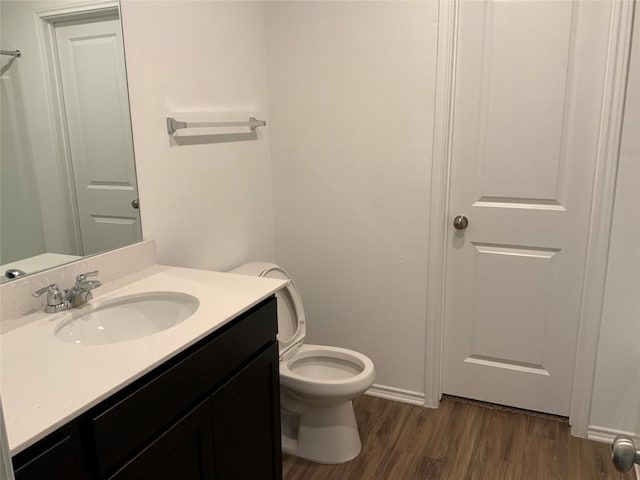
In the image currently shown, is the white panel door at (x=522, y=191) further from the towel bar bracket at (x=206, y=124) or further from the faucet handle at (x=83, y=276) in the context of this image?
the faucet handle at (x=83, y=276)

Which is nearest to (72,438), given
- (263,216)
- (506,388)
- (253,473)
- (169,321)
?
(169,321)

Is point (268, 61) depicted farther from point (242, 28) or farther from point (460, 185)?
point (460, 185)

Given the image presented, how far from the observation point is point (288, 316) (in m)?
2.38

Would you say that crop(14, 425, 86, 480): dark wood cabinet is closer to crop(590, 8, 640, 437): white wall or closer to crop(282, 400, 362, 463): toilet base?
crop(282, 400, 362, 463): toilet base

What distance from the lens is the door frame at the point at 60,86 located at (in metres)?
1.53

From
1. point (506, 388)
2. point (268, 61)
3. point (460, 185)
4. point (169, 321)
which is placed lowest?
point (506, 388)

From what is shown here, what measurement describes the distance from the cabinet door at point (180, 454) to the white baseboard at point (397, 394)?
1.40 metres

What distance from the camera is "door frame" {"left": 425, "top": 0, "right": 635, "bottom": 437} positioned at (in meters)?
2.01

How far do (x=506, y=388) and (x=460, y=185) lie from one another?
1003 millimetres

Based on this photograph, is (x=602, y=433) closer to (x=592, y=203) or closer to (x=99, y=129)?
(x=592, y=203)

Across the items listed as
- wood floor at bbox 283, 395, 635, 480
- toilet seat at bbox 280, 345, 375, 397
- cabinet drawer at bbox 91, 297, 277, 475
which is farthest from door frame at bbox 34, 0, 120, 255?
wood floor at bbox 283, 395, 635, 480

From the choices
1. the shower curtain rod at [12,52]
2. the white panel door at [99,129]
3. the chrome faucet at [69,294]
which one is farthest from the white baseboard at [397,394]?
the shower curtain rod at [12,52]

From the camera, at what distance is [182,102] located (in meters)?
2.01

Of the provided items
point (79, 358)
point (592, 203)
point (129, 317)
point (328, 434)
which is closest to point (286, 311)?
point (328, 434)
